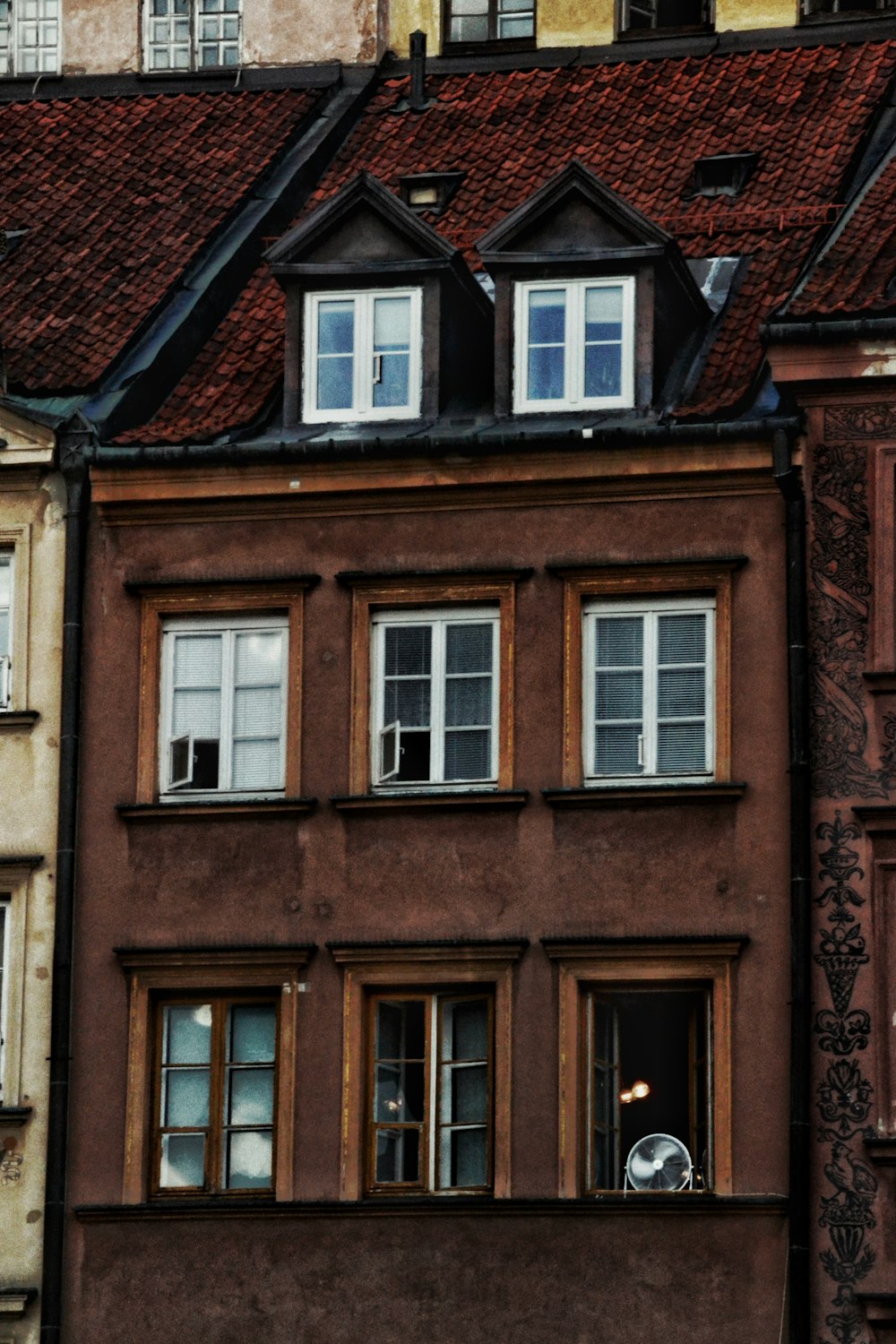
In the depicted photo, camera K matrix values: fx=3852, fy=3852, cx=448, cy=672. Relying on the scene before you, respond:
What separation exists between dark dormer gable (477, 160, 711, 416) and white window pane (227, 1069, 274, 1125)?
6.25 m

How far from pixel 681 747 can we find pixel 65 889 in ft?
17.7

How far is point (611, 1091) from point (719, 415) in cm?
588

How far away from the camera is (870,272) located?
3350 cm

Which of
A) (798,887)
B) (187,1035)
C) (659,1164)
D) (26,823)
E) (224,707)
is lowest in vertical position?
(659,1164)

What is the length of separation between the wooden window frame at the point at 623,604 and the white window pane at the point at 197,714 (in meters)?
3.09

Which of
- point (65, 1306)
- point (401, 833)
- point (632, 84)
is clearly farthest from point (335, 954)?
point (632, 84)

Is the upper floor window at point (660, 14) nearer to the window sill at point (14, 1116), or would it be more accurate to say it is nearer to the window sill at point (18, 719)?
the window sill at point (18, 719)

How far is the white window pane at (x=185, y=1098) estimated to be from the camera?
32562 mm

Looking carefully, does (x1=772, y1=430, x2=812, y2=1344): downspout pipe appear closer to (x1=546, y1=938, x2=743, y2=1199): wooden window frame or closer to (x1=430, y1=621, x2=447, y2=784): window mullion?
(x1=546, y1=938, x2=743, y2=1199): wooden window frame

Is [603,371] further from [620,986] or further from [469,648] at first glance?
[620,986]

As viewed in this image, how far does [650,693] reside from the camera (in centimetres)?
3269

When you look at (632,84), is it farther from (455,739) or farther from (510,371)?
(455,739)

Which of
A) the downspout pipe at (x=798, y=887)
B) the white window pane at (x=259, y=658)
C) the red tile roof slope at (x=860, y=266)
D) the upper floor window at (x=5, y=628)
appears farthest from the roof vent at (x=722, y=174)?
the upper floor window at (x=5, y=628)

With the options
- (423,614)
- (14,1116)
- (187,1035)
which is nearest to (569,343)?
(423,614)
